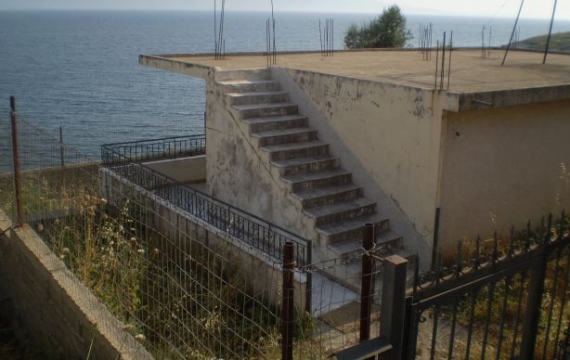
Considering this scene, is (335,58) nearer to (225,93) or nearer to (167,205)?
(225,93)

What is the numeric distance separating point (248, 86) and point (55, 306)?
5566 millimetres

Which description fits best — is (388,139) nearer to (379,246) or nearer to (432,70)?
(379,246)

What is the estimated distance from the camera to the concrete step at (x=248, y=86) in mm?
11180

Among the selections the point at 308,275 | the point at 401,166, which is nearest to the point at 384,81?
the point at 401,166

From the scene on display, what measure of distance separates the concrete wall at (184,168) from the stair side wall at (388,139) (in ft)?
14.9

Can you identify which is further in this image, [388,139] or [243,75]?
[243,75]

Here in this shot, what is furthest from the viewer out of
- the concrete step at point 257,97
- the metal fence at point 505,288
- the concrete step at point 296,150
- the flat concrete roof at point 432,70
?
the concrete step at point 257,97

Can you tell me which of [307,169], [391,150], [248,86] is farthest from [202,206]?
[391,150]

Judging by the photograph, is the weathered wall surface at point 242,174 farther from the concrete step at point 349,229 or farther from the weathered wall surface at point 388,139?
the weathered wall surface at point 388,139

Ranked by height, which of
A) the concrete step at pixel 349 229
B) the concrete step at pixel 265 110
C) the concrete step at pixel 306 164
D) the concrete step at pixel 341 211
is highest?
the concrete step at pixel 265 110

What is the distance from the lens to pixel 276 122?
35.6 feet

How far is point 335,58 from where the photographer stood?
50.8ft

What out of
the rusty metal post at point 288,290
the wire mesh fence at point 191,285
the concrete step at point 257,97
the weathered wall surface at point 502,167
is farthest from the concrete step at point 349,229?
the rusty metal post at point 288,290

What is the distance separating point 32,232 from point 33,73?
172ft
